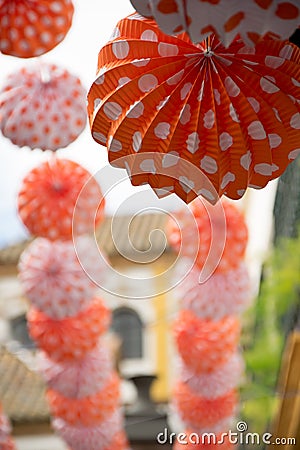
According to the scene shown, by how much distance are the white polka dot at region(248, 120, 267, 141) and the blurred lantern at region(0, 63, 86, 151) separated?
677 mm

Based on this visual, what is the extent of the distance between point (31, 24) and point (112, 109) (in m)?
0.43

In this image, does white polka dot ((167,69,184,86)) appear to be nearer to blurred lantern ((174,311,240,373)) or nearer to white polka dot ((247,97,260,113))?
white polka dot ((247,97,260,113))

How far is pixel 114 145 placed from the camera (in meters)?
0.94

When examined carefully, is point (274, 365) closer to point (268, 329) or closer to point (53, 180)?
point (268, 329)

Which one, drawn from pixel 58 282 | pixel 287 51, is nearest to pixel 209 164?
pixel 287 51

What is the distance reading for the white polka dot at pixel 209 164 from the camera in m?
0.93

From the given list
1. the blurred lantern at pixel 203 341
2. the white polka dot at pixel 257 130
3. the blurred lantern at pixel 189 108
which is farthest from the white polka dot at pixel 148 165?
the blurred lantern at pixel 203 341

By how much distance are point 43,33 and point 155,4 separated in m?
0.59

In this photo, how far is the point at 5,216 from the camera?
3.13 metres

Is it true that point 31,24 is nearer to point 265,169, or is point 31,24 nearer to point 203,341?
point 265,169

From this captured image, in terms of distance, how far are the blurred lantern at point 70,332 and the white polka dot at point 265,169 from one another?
88 cm

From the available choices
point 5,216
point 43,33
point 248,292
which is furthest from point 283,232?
point 43,33

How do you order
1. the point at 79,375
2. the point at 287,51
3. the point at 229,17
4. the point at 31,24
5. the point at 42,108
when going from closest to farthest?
the point at 229,17 → the point at 287,51 → the point at 31,24 → the point at 42,108 → the point at 79,375

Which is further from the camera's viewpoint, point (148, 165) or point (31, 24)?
point (31, 24)
